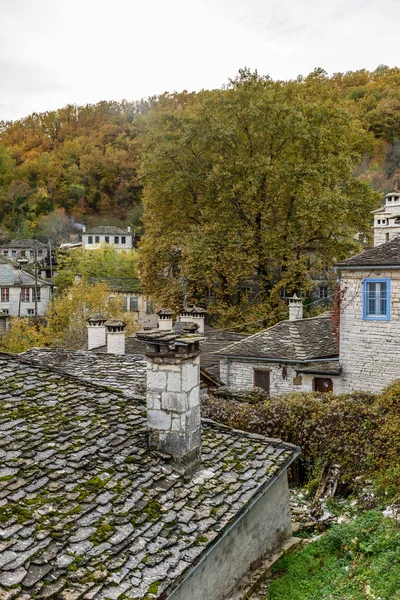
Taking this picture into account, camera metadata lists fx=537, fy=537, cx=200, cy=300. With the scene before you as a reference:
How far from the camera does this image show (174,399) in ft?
22.3

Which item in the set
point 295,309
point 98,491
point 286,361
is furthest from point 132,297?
point 98,491

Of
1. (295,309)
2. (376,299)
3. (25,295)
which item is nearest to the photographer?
(376,299)

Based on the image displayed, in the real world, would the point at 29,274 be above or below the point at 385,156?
below

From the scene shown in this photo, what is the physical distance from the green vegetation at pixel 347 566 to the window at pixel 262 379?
888 centimetres

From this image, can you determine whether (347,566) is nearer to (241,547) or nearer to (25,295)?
(241,547)

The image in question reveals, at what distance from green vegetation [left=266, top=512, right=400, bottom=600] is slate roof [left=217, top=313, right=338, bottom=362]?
8.47 meters

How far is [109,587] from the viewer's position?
4488 millimetres

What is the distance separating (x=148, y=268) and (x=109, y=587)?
24341 millimetres

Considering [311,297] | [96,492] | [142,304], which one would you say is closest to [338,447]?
[96,492]

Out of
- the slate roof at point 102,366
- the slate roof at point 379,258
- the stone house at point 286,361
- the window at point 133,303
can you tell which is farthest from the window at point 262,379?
the window at point 133,303

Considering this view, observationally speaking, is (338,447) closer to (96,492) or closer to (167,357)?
(167,357)

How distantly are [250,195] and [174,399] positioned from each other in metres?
19.4

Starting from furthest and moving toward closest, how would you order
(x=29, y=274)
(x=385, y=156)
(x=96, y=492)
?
(x=385, y=156)
(x=29, y=274)
(x=96, y=492)

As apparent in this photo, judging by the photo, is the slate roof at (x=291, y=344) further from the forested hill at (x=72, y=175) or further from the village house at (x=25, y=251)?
the forested hill at (x=72, y=175)
